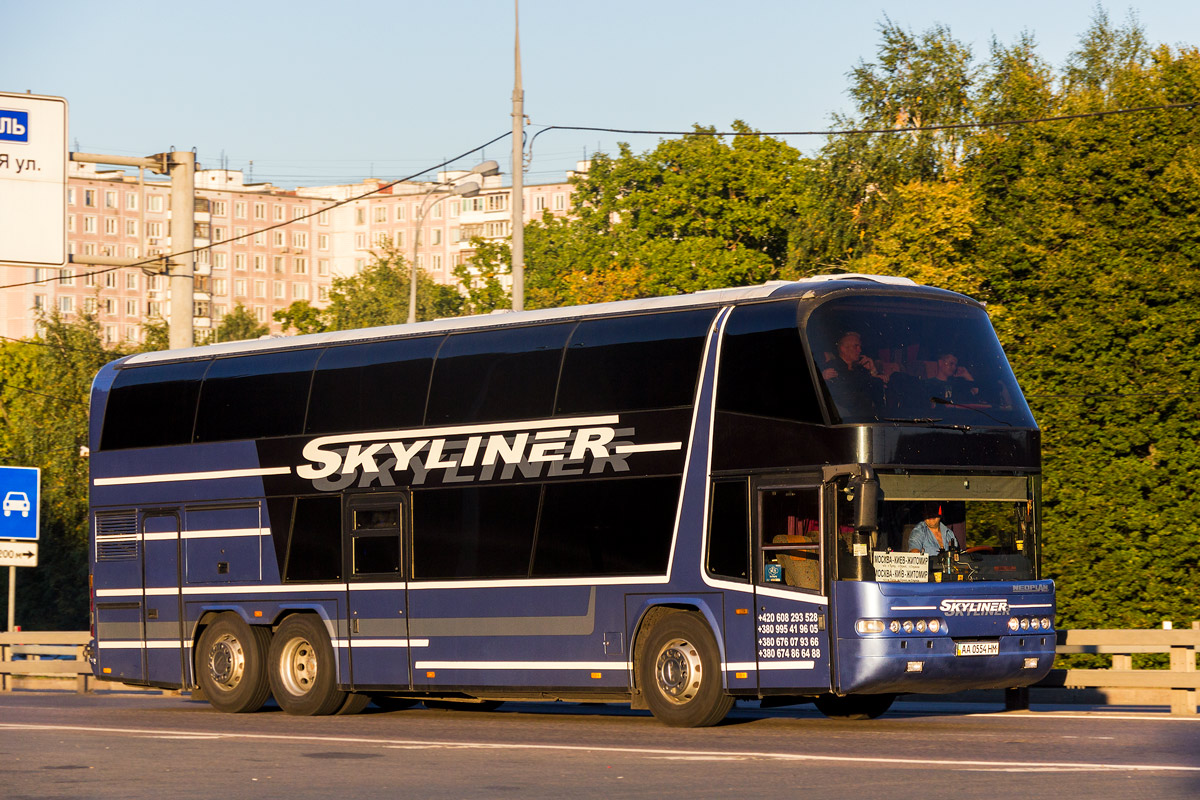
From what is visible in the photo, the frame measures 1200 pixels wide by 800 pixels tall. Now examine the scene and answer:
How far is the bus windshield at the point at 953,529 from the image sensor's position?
57.9ft

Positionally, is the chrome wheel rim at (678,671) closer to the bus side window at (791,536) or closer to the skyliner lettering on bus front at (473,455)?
the bus side window at (791,536)

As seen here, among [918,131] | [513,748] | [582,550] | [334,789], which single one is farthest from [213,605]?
[918,131]

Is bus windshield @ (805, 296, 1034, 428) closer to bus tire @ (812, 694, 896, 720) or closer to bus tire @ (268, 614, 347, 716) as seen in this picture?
bus tire @ (812, 694, 896, 720)

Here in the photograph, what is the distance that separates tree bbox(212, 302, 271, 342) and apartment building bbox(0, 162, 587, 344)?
51.9m

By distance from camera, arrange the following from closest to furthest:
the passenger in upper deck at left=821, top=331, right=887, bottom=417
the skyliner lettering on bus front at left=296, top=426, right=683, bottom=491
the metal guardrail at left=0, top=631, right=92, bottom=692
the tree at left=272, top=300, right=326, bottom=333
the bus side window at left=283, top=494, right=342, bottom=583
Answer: the passenger in upper deck at left=821, top=331, right=887, bottom=417, the skyliner lettering on bus front at left=296, top=426, right=683, bottom=491, the bus side window at left=283, top=494, right=342, bottom=583, the metal guardrail at left=0, top=631, right=92, bottom=692, the tree at left=272, top=300, right=326, bottom=333

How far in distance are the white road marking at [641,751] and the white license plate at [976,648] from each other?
Result: 2.96 m

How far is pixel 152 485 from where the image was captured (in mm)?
23438

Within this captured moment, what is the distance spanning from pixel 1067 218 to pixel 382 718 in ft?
99.3

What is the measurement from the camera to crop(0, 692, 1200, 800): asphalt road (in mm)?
12938

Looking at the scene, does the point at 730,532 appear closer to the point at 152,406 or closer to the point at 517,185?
the point at 152,406

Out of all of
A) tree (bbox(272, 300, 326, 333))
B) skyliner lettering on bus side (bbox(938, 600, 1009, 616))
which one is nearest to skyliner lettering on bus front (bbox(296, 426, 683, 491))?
skyliner lettering on bus side (bbox(938, 600, 1009, 616))

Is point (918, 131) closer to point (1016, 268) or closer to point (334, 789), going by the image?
point (1016, 268)

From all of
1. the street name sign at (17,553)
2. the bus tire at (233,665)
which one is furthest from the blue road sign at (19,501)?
the bus tire at (233,665)

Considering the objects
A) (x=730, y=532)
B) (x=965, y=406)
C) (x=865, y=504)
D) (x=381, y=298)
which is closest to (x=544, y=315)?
(x=730, y=532)
